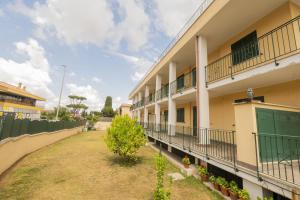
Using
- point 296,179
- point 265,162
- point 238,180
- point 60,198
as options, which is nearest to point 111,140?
point 60,198

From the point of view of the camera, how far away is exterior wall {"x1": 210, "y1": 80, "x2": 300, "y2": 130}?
6.26 meters

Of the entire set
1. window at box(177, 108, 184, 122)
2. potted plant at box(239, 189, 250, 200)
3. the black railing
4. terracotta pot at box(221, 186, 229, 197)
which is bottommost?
terracotta pot at box(221, 186, 229, 197)

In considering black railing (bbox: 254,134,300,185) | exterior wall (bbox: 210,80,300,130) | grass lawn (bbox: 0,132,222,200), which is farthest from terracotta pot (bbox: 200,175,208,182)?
exterior wall (bbox: 210,80,300,130)

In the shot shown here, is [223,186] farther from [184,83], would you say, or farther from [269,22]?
[184,83]

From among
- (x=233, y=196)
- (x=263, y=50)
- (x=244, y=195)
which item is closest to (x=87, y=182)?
(x=233, y=196)

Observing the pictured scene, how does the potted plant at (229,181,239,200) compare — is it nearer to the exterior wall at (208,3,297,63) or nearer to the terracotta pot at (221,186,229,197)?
the terracotta pot at (221,186,229,197)

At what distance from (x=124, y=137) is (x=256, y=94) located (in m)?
6.94

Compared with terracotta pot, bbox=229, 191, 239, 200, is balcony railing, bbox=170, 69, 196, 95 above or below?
above

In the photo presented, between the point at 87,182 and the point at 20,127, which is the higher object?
the point at 20,127

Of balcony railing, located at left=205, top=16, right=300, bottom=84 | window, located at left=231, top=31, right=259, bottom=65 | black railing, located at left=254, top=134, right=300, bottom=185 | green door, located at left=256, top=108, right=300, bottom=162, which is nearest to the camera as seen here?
black railing, located at left=254, top=134, right=300, bottom=185

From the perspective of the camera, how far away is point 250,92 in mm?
4812

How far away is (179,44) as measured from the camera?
11.6 meters

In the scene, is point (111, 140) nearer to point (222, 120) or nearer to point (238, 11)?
point (222, 120)

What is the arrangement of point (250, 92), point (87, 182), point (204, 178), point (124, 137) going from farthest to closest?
point (124, 137) < point (204, 178) < point (87, 182) < point (250, 92)
